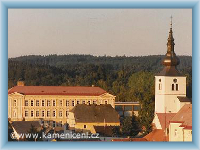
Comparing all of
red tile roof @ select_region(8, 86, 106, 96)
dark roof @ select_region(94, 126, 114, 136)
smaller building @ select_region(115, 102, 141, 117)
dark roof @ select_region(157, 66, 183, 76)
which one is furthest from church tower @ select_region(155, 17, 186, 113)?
dark roof @ select_region(94, 126, 114, 136)

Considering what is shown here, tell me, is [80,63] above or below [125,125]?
above

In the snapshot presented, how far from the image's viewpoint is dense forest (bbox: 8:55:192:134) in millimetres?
25953

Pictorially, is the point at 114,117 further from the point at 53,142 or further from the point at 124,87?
the point at 53,142

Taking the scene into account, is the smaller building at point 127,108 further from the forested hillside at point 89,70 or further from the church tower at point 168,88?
the church tower at point 168,88

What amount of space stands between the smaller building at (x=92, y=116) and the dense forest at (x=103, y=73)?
3.31 ft

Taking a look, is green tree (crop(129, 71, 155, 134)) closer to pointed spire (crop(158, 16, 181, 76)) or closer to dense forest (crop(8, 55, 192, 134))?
dense forest (crop(8, 55, 192, 134))

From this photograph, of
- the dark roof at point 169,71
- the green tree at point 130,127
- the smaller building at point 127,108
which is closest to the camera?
the green tree at point 130,127

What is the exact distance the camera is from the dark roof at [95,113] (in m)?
30.9

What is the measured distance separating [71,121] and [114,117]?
363 centimetres

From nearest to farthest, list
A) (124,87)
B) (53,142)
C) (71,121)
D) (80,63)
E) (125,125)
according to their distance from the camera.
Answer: (53,142)
(80,63)
(71,121)
(125,125)
(124,87)

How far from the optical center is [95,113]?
1246 inches

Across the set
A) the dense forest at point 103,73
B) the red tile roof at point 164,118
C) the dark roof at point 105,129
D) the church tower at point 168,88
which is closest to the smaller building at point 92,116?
the dark roof at point 105,129

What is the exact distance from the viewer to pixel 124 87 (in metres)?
36.1
